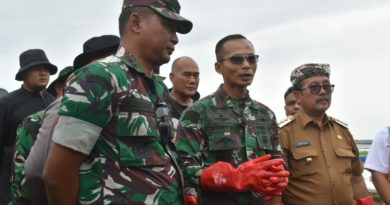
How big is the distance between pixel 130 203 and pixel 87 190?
0.64ft

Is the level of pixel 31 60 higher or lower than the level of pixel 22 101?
higher

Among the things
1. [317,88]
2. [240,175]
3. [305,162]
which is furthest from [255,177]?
[317,88]

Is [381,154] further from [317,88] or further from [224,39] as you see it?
[224,39]

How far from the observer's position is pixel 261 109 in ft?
13.3

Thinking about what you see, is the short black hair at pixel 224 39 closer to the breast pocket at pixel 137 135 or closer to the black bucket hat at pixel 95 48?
the black bucket hat at pixel 95 48

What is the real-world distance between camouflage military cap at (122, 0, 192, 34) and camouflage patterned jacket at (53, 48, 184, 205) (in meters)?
0.30

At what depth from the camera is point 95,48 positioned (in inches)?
136

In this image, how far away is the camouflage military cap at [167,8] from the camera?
8.55 ft

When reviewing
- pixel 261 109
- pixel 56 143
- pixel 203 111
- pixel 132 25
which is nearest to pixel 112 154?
pixel 56 143

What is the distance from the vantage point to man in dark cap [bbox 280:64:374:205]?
174 inches

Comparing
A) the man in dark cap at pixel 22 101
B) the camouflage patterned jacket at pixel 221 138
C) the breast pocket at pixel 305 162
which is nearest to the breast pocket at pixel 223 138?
the camouflage patterned jacket at pixel 221 138

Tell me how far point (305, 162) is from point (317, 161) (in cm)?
10

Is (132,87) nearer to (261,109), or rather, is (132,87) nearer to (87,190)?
(87,190)

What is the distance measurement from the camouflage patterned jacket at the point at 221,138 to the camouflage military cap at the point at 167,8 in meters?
1.19
